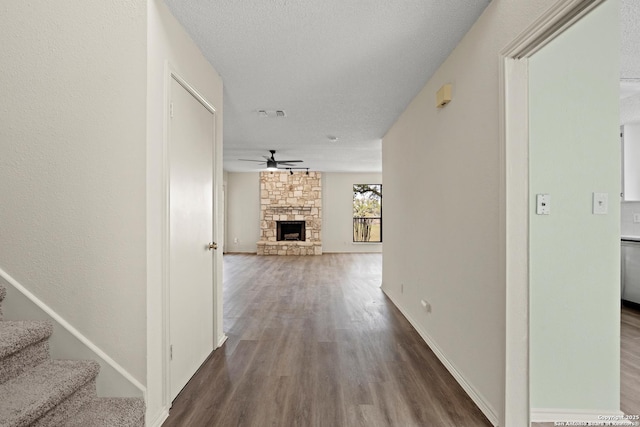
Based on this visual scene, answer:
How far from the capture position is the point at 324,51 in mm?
2439

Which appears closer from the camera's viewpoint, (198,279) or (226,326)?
(198,279)

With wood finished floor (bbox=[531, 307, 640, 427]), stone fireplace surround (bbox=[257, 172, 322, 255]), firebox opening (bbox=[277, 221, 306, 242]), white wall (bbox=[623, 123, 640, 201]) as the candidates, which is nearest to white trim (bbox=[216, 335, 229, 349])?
wood finished floor (bbox=[531, 307, 640, 427])

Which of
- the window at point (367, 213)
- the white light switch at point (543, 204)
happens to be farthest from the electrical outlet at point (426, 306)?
the window at point (367, 213)

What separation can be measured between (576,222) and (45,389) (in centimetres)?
276

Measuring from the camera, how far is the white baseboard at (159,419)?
1.72 metres

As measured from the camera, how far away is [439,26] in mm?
2107

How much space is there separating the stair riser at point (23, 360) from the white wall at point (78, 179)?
0.17 m

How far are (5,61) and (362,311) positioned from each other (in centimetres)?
371

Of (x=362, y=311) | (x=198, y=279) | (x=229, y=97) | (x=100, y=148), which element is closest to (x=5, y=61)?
(x=100, y=148)

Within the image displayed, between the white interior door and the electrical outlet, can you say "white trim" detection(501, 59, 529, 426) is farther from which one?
the white interior door

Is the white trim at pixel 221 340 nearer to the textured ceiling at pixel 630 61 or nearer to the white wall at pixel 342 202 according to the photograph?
the textured ceiling at pixel 630 61

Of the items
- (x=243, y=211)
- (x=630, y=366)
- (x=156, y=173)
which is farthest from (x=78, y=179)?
(x=243, y=211)

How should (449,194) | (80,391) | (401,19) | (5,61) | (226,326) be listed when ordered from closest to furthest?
(80,391) → (5,61) → (401,19) → (449,194) → (226,326)

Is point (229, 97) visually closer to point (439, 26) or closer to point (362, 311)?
point (439, 26)
